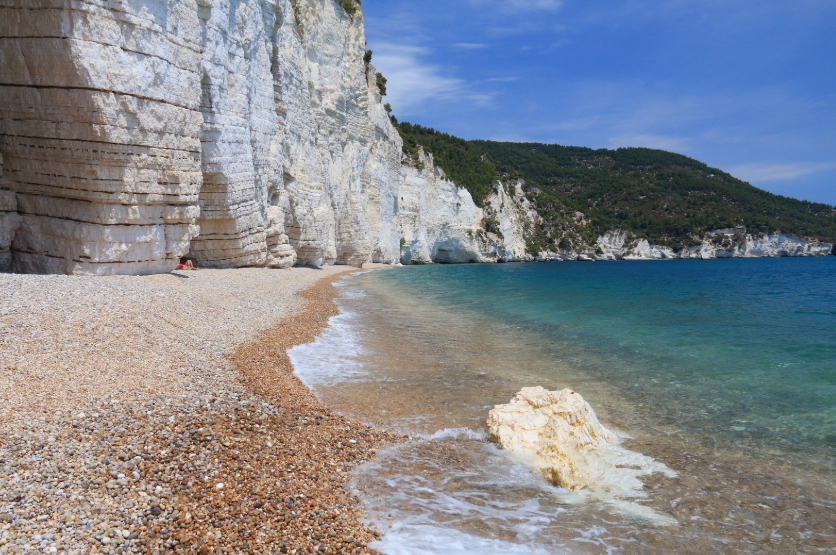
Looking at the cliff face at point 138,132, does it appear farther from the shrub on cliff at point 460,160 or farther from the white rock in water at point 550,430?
the shrub on cliff at point 460,160

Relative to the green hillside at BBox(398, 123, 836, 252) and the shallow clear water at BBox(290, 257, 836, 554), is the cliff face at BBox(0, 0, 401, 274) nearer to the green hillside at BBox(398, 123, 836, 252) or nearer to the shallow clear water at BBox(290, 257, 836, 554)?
the shallow clear water at BBox(290, 257, 836, 554)

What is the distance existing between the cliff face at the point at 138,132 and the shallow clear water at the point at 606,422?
20.4 feet

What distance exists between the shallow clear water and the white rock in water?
238 millimetres

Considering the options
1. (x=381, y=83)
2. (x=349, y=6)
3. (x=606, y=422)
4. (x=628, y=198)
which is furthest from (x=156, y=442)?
(x=628, y=198)

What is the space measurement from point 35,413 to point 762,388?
10.2 meters

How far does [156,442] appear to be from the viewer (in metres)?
3.76

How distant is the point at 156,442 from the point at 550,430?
3988mm

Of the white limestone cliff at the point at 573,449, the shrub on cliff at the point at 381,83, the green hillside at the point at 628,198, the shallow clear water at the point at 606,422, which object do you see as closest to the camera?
the shallow clear water at the point at 606,422

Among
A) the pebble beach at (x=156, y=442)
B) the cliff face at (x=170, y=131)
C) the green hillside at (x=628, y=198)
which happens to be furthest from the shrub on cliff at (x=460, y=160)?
the pebble beach at (x=156, y=442)

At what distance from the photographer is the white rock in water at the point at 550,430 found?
463cm

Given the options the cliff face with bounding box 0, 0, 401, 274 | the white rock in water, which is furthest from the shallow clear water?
the cliff face with bounding box 0, 0, 401, 274

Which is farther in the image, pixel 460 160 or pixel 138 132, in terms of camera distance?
pixel 460 160

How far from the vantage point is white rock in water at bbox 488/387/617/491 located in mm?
4629

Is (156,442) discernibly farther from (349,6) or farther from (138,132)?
(349,6)
